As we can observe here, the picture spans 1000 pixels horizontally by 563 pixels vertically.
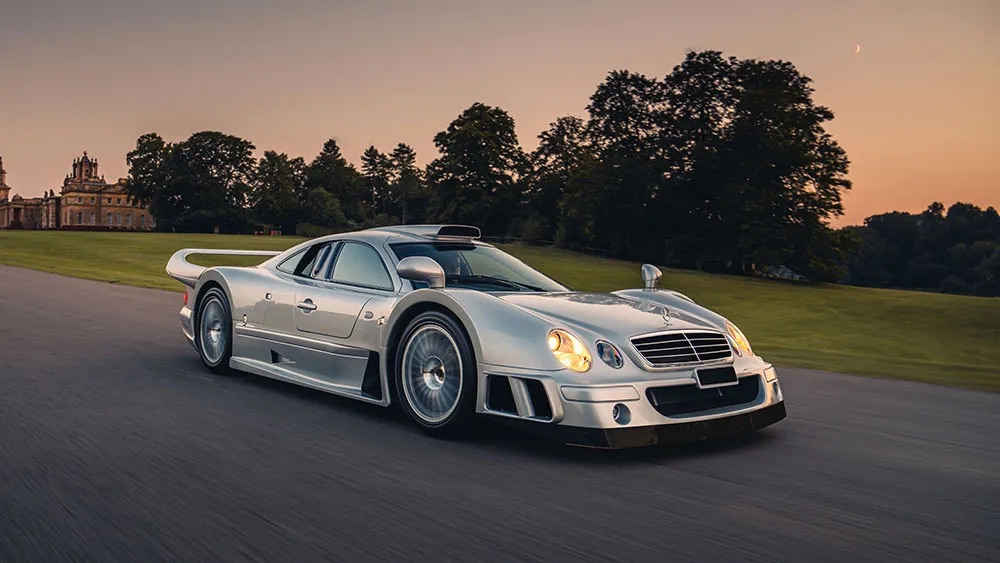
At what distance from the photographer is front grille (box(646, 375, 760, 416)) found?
5.08 meters

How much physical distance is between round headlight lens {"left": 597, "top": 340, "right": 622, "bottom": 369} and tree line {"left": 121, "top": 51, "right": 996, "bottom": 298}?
5273cm

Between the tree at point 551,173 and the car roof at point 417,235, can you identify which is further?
the tree at point 551,173

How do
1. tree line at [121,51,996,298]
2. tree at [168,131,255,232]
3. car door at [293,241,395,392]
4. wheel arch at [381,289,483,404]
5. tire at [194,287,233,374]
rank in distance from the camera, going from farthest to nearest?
tree at [168,131,255,232] → tree line at [121,51,996,298] → tire at [194,287,233,374] → car door at [293,241,395,392] → wheel arch at [381,289,483,404]

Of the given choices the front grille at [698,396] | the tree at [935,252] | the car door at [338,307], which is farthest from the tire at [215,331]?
the tree at [935,252]

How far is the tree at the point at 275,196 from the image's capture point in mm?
118250

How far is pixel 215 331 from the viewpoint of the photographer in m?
8.13

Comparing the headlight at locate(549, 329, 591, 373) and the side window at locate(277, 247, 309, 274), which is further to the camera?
the side window at locate(277, 247, 309, 274)

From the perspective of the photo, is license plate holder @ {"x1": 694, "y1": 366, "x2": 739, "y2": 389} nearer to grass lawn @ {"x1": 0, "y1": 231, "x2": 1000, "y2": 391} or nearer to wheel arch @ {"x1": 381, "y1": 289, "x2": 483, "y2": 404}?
wheel arch @ {"x1": 381, "y1": 289, "x2": 483, "y2": 404}

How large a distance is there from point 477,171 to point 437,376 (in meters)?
81.0

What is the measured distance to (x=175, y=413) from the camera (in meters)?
6.25

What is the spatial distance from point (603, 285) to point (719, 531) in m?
39.2

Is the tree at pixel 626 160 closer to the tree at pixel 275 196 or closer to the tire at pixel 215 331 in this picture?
the tire at pixel 215 331

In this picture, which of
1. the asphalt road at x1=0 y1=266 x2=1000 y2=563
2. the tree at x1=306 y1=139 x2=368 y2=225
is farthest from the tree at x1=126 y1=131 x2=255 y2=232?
the asphalt road at x1=0 y1=266 x2=1000 y2=563

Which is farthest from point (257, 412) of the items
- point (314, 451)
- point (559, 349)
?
point (559, 349)
